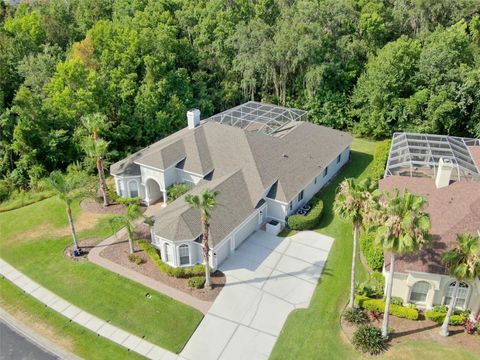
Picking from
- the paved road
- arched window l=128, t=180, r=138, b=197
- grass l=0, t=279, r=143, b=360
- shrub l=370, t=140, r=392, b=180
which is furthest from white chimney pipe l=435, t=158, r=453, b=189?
the paved road

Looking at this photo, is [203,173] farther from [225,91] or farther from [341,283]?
[225,91]

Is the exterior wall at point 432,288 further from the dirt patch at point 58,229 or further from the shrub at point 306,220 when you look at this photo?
the dirt patch at point 58,229

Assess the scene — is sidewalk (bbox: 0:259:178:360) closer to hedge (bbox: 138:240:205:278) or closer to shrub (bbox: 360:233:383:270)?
hedge (bbox: 138:240:205:278)

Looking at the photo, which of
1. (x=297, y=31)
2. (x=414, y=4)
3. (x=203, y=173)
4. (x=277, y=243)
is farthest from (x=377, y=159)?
(x=414, y=4)

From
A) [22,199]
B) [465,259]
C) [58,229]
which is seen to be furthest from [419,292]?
[22,199]

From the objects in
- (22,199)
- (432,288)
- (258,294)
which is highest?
(432,288)

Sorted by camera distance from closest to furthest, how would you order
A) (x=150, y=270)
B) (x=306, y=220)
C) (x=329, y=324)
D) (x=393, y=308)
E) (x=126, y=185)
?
1. (x=329, y=324)
2. (x=393, y=308)
3. (x=150, y=270)
4. (x=306, y=220)
5. (x=126, y=185)

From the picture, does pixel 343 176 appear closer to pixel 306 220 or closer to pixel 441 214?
pixel 306 220
